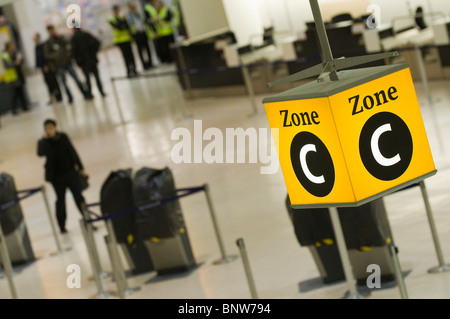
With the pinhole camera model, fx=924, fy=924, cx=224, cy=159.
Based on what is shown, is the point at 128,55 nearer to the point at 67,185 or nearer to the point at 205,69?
the point at 205,69

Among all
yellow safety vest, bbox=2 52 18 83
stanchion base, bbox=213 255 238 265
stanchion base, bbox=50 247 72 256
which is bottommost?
stanchion base, bbox=213 255 238 265

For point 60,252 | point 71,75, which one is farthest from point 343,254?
point 71,75

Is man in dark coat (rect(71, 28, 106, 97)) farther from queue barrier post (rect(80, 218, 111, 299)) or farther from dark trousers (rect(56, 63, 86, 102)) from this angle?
queue barrier post (rect(80, 218, 111, 299))

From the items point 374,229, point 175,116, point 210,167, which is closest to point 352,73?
point 374,229

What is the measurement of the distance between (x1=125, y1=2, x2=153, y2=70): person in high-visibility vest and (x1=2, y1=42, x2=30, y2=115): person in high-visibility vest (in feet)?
11.2

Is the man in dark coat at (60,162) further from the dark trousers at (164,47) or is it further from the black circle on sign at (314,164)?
the dark trousers at (164,47)

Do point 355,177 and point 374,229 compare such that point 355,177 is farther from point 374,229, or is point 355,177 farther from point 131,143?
point 131,143

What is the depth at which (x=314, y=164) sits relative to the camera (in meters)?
3.24

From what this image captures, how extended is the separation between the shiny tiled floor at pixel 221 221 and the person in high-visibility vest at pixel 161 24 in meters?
6.92

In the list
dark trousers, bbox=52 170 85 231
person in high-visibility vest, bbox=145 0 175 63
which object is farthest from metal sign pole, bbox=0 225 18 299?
person in high-visibility vest, bbox=145 0 175 63

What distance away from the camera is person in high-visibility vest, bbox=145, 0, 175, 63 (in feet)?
80.7

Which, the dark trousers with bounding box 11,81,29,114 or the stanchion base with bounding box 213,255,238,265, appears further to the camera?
the dark trousers with bounding box 11,81,29,114

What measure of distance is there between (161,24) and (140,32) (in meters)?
0.98
